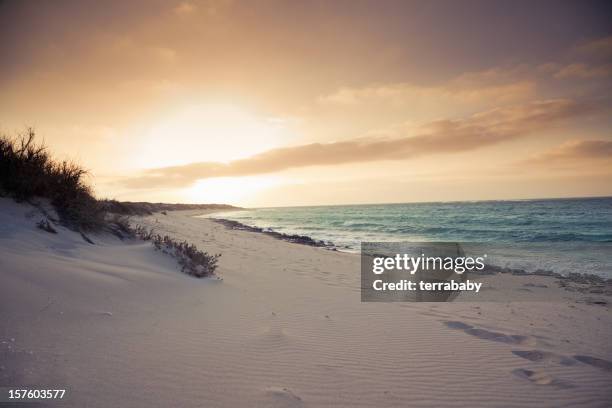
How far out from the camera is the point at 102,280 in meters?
4.37

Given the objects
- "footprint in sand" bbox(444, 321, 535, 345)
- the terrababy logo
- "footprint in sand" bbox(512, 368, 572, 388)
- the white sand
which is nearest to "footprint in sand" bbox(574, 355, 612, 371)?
the white sand

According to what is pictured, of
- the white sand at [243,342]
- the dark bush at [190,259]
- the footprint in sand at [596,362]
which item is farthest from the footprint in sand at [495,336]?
the dark bush at [190,259]

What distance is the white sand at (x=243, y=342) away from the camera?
104 inches

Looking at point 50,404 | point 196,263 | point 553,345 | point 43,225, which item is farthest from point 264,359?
point 43,225

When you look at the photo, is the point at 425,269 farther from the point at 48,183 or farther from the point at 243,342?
the point at 48,183

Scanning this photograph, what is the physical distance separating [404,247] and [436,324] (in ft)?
41.9

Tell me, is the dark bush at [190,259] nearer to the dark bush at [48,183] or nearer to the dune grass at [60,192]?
the dune grass at [60,192]

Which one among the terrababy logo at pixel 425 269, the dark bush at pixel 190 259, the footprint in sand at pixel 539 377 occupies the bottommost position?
the terrababy logo at pixel 425 269

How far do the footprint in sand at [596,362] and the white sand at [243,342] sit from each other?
13cm

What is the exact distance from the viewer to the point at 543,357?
13.9 ft

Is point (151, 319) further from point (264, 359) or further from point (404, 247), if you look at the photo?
point (404, 247)

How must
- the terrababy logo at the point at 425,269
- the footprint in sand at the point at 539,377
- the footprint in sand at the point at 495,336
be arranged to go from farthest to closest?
1. the terrababy logo at the point at 425,269
2. the footprint in sand at the point at 495,336
3. the footprint in sand at the point at 539,377

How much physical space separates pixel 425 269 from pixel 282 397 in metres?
9.79

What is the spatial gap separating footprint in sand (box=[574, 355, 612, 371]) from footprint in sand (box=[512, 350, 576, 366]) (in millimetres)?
193
